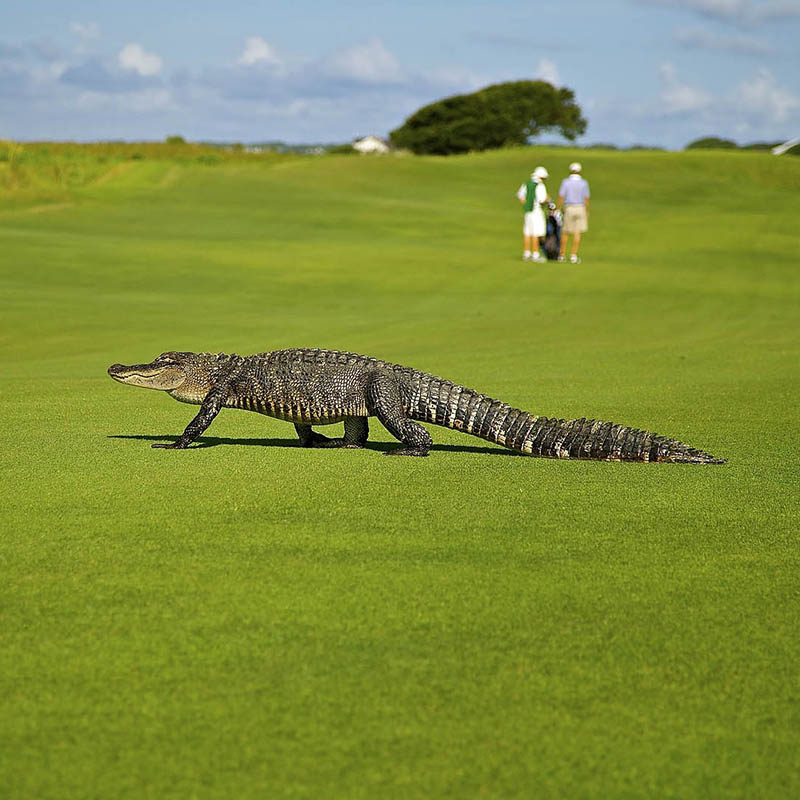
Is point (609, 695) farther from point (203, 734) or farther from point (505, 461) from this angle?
point (505, 461)

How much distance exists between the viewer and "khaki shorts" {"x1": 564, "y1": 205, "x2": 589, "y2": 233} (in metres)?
29.7

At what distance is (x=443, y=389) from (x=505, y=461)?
0.70 m

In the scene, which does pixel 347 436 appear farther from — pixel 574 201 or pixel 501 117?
pixel 501 117

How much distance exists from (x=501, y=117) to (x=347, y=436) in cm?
10007

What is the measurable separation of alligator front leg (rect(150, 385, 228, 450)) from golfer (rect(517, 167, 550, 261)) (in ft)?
63.4

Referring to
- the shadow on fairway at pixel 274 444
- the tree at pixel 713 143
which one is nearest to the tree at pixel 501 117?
the tree at pixel 713 143

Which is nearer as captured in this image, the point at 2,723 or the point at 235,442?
the point at 2,723

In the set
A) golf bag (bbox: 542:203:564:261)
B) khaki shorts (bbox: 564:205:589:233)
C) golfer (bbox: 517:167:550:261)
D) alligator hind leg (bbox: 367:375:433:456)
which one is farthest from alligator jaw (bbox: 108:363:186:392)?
khaki shorts (bbox: 564:205:589:233)

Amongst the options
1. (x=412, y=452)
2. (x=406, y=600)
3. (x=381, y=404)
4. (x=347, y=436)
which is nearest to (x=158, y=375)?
(x=347, y=436)

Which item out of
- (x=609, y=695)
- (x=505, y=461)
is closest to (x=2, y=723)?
(x=609, y=695)

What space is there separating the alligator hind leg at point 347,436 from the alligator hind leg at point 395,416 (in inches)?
17.6

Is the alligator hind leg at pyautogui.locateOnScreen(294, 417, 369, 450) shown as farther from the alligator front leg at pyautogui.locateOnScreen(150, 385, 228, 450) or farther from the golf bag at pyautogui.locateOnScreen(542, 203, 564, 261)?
the golf bag at pyautogui.locateOnScreen(542, 203, 564, 261)

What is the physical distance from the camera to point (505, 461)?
8367 mm

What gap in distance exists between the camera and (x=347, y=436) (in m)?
9.16
